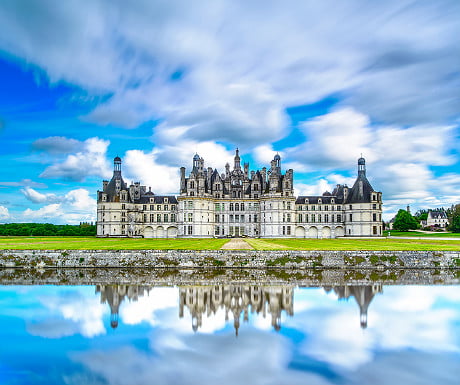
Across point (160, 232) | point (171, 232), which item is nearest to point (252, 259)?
point (171, 232)

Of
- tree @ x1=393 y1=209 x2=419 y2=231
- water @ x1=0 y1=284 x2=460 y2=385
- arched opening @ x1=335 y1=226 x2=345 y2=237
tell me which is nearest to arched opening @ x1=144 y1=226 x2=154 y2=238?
arched opening @ x1=335 y1=226 x2=345 y2=237

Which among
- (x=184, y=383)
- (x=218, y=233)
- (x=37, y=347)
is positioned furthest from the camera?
(x=218, y=233)

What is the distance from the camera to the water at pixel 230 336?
12305 millimetres

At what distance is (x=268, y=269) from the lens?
112 ft

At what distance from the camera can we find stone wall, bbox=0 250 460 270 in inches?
1369

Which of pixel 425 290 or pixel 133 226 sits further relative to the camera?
pixel 133 226

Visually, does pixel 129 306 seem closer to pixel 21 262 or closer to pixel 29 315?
pixel 29 315

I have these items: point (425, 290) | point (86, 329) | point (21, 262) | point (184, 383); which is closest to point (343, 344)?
point (184, 383)

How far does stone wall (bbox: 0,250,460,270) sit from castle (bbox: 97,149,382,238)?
3430 cm

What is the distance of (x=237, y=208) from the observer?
74000 mm

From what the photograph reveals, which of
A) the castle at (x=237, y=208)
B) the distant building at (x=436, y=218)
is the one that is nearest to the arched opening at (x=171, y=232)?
the castle at (x=237, y=208)

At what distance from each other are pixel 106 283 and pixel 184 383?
17.0m

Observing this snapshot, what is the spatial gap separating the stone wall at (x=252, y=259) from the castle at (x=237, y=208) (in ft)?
113

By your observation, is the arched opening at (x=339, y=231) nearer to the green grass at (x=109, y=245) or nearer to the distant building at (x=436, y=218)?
the green grass at (x=109, y=245)
